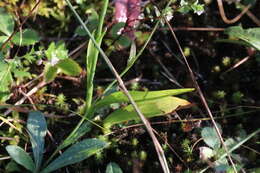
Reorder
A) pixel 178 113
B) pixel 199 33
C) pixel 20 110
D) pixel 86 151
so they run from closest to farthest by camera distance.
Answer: pixel 86 151 → pixel 20 110 → pixel 178 113 → pixel 199 33

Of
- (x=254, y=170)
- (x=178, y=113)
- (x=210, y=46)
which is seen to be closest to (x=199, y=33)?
(x=210, y=46)

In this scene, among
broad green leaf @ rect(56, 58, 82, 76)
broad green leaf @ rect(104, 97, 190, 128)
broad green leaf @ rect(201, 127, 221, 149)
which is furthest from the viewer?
broad green leaf @ rect(56, 58, 82, 76)

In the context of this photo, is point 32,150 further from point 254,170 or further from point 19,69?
point 254,170

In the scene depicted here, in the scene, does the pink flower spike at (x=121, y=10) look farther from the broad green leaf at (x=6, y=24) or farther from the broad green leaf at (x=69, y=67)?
the broad green leaf at (x=6, y=24)

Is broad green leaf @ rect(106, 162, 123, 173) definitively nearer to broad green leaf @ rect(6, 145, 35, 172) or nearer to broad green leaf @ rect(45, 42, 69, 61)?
broad green leaf @ rect(6, 145, 35, 172)

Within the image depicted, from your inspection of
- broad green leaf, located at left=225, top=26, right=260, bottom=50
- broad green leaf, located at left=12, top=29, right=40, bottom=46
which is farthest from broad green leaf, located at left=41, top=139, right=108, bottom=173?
broad green leaf, located at left=225, top=26, right=260, bottom=50
